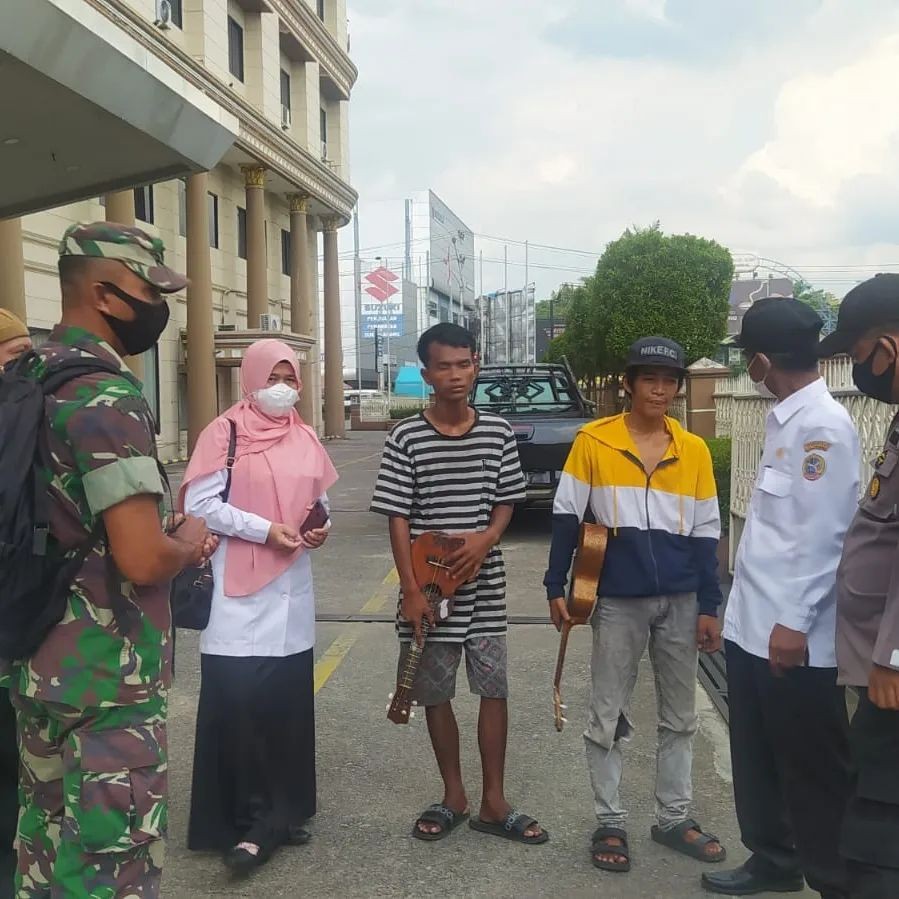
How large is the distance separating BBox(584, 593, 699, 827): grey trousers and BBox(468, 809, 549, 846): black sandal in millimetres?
248

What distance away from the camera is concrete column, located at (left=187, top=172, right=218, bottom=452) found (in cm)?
2011

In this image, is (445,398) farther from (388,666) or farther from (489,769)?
(388,666)

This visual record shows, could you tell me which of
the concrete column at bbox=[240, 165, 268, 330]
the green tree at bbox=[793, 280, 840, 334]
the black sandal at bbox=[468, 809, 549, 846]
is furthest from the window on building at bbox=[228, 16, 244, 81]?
the black sandal at bbox=[468, 809, 549, 846]

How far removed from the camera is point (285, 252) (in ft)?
96.7

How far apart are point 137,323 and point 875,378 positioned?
1796 mm

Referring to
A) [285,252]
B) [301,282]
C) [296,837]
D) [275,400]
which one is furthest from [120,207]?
[296,837]

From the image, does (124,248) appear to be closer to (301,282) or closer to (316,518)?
(316,518)

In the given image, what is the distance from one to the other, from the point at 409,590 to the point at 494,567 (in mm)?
362

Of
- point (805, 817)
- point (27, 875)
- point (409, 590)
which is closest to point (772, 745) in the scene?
point (805, 817)

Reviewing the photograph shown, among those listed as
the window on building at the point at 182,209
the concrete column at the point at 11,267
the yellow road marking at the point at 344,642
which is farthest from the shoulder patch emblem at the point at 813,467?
the window on building at the point at 182,209

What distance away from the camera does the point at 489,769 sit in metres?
3.47

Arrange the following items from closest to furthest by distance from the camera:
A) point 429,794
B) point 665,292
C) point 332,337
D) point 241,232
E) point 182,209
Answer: point 429,794
point 182,209
point 241,232
point 665,292
point 332,337

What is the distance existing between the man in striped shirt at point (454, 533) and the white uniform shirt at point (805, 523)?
3.27 feet

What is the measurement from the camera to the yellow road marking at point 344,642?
5.43 m
